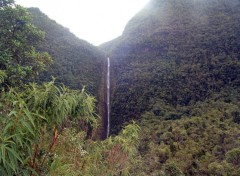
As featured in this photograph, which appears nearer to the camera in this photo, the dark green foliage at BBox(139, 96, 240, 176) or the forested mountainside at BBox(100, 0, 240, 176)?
the dark green foliage at BBox(139, 96, 240, 176)

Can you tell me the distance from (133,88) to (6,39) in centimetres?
1660

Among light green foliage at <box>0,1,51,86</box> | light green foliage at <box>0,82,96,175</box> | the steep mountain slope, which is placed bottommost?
the steep mountain slope

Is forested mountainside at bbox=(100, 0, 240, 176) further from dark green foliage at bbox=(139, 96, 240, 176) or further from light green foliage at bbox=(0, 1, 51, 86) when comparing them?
light green foliage at bbox=(0, 1, 51, 86)

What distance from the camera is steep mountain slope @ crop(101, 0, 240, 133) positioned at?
20469 millimetres

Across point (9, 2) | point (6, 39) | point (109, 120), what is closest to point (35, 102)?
point (6, 39)

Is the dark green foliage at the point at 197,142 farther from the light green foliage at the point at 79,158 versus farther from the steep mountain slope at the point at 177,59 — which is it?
the light green foliage at the point at 79,158

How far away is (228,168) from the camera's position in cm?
960

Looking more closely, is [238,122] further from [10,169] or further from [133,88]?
[10,169]

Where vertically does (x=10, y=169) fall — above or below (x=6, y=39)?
below

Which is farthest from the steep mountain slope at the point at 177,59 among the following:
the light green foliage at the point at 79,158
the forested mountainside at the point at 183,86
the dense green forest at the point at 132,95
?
the light green foliage at the point at 79,158

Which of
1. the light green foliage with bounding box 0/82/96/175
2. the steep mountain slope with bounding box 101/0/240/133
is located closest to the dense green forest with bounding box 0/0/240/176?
the light green foliage with bounding box 0/82/96/175

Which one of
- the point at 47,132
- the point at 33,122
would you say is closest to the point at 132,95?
the point at 47,132

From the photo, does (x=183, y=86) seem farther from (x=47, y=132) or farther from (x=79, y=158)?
(x=47, y=132)

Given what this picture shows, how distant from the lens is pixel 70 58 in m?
27.9
